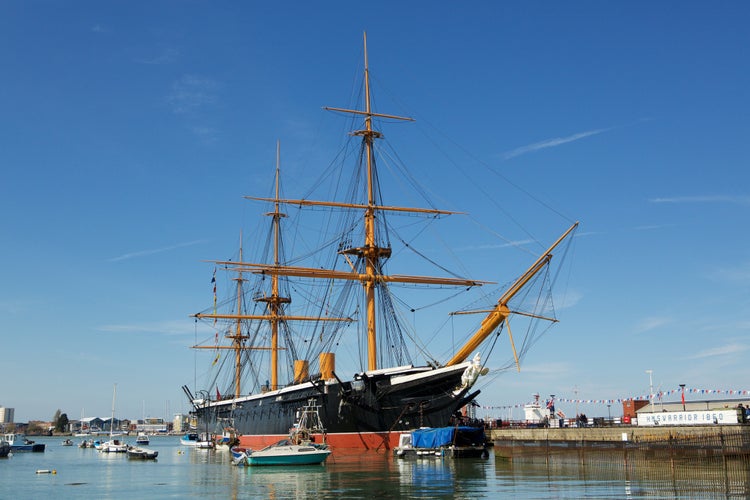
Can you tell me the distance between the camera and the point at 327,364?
52.5 metres

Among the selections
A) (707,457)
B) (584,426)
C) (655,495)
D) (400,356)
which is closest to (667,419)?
(584,426)

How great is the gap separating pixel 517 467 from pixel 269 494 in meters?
15.6

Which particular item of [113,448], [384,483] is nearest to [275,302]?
[113,448]

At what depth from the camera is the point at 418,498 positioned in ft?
80.9

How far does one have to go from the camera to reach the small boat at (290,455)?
42.9 metres

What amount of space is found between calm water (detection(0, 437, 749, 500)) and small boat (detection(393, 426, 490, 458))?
1.48 m

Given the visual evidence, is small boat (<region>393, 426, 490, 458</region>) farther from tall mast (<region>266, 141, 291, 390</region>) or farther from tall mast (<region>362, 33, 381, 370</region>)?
tall mast (<region>266, 141, 291, 390</region>)

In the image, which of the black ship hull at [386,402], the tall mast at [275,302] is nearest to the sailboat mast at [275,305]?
the tall mast at [275,302]

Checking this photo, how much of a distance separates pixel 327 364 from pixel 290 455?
10090 millimetres

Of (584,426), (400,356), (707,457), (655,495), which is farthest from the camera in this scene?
(584,426)

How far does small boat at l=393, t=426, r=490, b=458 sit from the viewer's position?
143 ft

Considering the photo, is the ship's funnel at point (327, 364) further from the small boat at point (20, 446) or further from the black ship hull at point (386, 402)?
the small boat at point (20, 446)

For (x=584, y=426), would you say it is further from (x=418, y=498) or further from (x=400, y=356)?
(x=418, y=498)

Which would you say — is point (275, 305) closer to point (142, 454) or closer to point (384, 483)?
point (142, 454)
